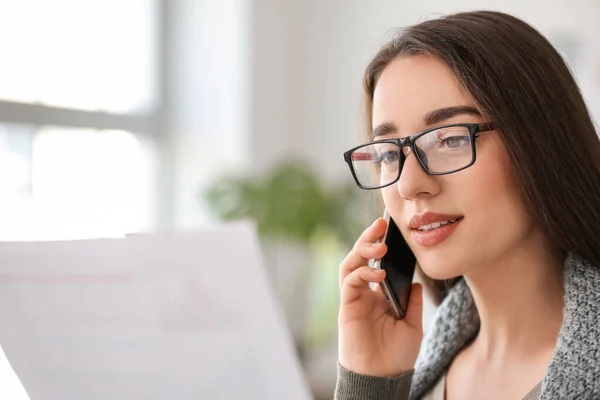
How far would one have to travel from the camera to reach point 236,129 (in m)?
2.79

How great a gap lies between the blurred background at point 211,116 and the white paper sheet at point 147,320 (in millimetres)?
1451

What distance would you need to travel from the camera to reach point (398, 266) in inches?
41.1

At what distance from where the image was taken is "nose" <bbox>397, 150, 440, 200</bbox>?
876mm

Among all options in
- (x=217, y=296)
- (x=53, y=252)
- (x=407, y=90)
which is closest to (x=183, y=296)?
(x=217, y=296)

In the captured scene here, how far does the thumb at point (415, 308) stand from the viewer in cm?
107

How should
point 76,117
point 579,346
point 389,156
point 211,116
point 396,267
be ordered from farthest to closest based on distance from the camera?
point 211,116 < point 76,117 < point 396,267 < point 389,156 < point 579,346

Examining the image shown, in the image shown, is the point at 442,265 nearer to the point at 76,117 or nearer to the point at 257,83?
the point at 76,117

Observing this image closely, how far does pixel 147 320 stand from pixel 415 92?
446 mm

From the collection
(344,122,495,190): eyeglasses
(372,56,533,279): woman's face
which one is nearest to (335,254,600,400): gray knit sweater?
(372,56,533,279): woman's face

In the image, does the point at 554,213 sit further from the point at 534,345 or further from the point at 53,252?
the point at 53,252

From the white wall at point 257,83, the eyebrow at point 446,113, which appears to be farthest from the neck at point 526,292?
the white wall at point 257,83

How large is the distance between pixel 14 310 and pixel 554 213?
0.67 metres

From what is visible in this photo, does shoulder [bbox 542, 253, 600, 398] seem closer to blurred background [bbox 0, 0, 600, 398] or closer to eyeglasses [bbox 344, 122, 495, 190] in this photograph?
eyeglasses [bbox 344, 122, 495, 190]

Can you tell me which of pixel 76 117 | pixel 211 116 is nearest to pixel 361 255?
pixel 76 117
